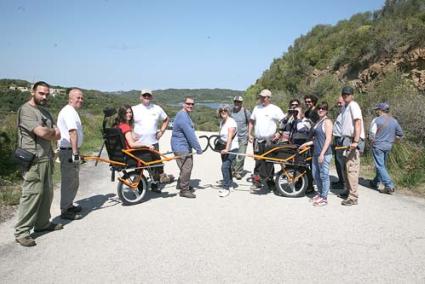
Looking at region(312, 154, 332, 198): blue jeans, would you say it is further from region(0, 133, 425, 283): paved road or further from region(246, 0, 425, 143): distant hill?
region(246, 0, 425, 143): distant hill

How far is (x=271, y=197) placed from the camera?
6.74m

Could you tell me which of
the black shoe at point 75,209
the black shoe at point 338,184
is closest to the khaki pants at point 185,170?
the black shoe at point 75,209

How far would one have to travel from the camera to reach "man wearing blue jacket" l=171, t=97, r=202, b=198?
671cm

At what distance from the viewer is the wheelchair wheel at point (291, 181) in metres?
6.70

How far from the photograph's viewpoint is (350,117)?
245 inches

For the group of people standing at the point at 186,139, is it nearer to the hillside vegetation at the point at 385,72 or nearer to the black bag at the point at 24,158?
the black bag at the point at 24,158

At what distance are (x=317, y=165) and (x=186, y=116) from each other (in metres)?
2.53

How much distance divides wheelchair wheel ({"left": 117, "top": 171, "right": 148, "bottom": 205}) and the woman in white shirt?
147 centimetres

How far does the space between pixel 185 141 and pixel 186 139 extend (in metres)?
0.04

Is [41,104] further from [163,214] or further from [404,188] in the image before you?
[404,188]

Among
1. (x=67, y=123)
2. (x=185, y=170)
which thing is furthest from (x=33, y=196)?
(x=185, y=170)

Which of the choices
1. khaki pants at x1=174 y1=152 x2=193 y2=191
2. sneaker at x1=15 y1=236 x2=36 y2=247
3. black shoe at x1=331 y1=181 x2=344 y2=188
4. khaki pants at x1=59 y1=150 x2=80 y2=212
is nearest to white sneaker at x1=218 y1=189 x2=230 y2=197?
khaki pants at x1=174 y1=152 x2=193 y2=191

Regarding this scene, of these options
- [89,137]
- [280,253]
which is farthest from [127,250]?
[89,137]

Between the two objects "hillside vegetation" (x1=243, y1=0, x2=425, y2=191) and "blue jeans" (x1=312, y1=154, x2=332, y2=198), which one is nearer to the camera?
"blue jeans" (x1=312, y1=154, x2=332, y2=198)
